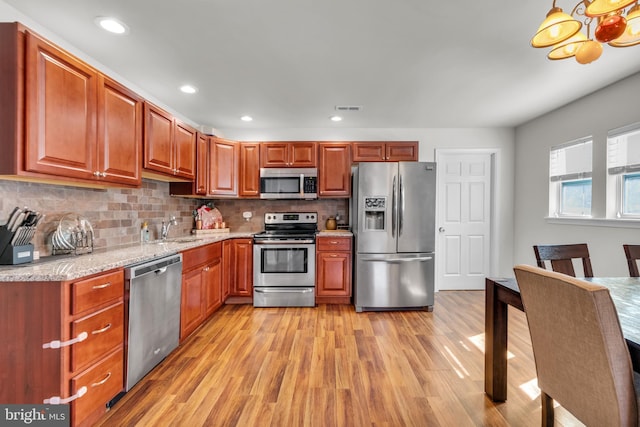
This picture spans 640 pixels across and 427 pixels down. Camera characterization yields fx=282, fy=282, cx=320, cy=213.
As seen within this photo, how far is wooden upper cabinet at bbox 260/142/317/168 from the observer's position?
12.7 ft

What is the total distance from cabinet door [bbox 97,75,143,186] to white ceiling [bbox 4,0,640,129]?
356 millimetres

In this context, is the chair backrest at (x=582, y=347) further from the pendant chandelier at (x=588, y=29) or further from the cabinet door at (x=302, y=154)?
the cabinet door at (x=302, y=154)

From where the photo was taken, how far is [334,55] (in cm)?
217

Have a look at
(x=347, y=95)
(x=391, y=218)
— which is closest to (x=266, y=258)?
(x=391, y=218)

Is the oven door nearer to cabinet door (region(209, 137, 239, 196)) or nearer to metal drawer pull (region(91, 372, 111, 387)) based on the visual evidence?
cabinet door (region(209, 137, 239, 196))

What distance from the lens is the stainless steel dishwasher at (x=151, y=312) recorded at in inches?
71.4

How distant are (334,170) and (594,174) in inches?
110

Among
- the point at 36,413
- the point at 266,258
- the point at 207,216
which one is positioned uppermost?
the point at 207,216

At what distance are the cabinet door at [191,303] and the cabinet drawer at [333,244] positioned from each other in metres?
1.44

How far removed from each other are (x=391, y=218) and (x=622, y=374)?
2522 millimetres

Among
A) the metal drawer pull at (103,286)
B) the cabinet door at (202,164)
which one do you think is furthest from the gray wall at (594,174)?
the cabinet door at (202,164)

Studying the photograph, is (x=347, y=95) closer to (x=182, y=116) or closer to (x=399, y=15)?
(x=399, y=15)

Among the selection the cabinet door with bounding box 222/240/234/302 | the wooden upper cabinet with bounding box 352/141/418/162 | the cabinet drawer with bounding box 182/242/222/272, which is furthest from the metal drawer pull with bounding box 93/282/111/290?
the wooden upper cabinet with bounding box 352/141/418/162

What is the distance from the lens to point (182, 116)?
364 centimetres
